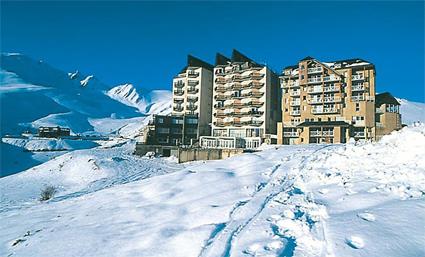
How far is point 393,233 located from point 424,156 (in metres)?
8.25

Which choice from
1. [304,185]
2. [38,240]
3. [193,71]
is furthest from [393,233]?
[193,71]

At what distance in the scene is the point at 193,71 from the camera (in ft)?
245

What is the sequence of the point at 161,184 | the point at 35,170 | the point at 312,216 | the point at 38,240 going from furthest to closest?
the point at 35,170 → the point at 161,184 → the point at 38,240 → the point at 312,216

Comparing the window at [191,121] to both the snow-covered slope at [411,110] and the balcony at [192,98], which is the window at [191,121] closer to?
the balcony at [192,98]

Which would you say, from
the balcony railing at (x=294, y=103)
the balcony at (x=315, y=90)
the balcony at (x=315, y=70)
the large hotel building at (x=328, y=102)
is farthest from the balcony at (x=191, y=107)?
the balcony at (x=315, y=70)

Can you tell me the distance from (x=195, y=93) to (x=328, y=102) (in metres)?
30.4

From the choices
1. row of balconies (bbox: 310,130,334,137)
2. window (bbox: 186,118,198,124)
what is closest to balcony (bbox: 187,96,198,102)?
window (bbox: 186,118,198,124)

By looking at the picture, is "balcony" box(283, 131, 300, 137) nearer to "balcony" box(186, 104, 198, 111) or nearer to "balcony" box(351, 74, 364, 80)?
"balcony" box(351, 74, 364, 80)

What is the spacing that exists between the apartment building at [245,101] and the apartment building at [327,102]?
13.1ft

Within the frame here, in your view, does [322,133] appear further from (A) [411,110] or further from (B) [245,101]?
(A) [411,110]

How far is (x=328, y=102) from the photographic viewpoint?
6041 centimetres

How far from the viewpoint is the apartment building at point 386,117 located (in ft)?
186

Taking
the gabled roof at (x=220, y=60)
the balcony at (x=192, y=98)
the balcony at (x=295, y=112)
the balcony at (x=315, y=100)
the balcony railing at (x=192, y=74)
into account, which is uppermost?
the gabled roof at (x=220, y=60)

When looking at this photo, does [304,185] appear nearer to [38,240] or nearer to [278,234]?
[278,234]
